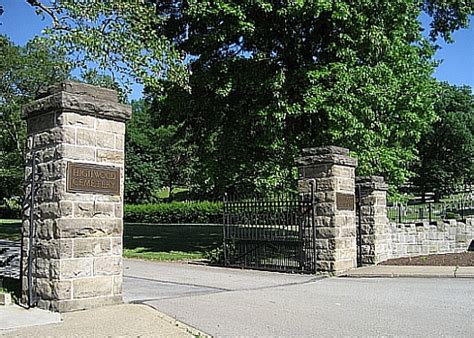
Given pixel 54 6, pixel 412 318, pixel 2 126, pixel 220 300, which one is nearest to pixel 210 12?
pixel 54 6

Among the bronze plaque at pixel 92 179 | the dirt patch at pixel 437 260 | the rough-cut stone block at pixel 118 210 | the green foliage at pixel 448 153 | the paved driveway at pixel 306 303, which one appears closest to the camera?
the paved driveway at pixel 306 303

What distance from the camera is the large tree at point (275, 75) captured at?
1564 cm

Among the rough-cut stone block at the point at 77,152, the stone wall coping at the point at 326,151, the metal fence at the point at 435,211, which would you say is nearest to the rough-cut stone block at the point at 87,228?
the rough-cut stone block at the point at 77,152

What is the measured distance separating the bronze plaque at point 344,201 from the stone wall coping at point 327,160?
71 centimetres

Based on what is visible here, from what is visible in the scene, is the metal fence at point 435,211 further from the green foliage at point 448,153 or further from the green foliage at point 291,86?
the green foliage at point 448,153

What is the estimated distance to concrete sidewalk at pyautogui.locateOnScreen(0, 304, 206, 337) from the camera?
6.30 metres

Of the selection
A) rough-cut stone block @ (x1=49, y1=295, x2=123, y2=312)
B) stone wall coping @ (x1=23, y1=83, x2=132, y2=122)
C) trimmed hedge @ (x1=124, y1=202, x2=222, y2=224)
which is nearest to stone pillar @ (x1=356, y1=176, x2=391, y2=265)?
stone wall coping @ (x1=23, y1=83, x2=132, y2=122)

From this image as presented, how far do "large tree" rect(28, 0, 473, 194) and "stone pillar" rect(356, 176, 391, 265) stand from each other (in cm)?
247

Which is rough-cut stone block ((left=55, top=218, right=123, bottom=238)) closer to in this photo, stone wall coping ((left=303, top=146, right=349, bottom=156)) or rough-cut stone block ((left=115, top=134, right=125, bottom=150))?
rough-cut stone block ((left=115, top=134, right=125, bottom=150))

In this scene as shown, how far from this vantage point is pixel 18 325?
22.0 ft

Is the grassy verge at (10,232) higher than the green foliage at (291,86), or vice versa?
the green foliage at (291,86)

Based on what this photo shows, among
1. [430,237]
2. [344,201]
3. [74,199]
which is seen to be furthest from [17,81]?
A: [74,199]

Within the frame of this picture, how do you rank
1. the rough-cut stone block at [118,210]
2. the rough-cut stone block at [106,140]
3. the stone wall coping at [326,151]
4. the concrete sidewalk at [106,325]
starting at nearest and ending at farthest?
the concrete sidewalk at [106,325]
the rough-cut stone block at [106,140]
the rough-cut stone block at [118,210]
the stone wall coping at [326,151]

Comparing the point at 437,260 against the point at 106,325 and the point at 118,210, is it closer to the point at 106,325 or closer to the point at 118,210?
the point at 118,210
